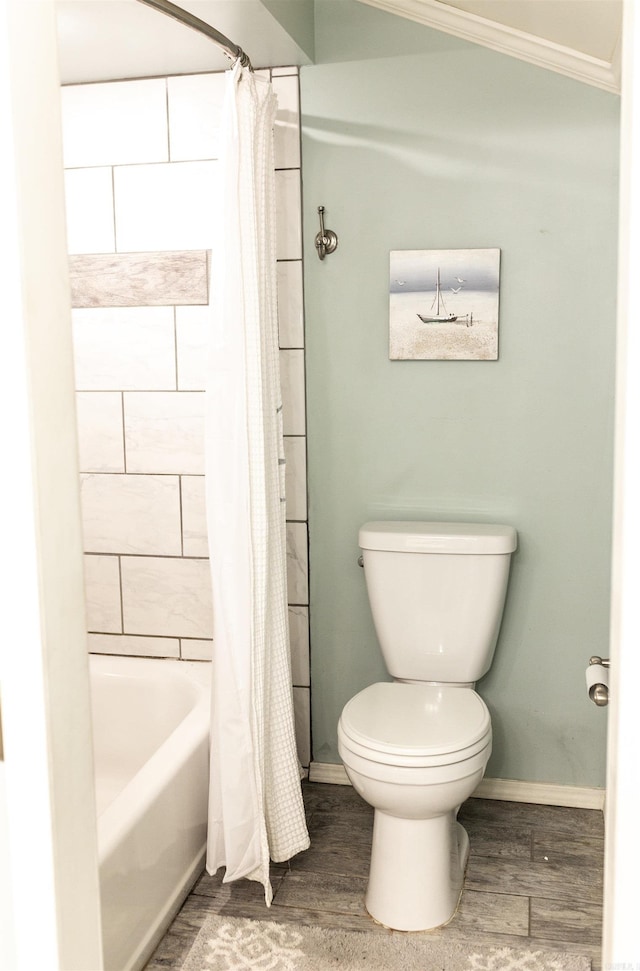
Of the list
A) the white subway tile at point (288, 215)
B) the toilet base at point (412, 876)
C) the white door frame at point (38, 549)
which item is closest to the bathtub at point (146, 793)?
the toilet base at point (412, 876)

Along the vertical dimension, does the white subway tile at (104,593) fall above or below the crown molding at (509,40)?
below

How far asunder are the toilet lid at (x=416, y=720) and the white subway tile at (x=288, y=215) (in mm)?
1280

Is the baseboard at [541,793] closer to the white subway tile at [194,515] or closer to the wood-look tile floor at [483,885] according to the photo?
the wood-look tile floor at [483,885]

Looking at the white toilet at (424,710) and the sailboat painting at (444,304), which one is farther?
the sailboat painting at (444,304)

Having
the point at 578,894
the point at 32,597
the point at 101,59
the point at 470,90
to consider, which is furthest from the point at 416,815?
the point at 101,59

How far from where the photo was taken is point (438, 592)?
2547 mm

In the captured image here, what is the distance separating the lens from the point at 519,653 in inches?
107

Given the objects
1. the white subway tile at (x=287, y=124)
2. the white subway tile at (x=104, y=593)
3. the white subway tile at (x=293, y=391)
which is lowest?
the white subway tile at (x=104, y=593)

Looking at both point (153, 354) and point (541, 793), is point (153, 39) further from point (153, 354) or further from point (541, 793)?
point (541, 793)

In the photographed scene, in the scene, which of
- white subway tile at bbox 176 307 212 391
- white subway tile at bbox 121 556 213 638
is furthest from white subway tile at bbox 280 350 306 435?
white subway tile at bbox 121 556 213 638

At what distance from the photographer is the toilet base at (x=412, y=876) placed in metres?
2.20

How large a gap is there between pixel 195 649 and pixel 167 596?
189mm

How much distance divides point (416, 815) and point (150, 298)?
1.63 m

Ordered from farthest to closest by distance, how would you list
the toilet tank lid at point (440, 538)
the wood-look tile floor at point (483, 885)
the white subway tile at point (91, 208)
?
the white subway tile at point (91, 208), the toilet tank lid at point (440, 538), the wood-look tile floor at point (483, 885)
